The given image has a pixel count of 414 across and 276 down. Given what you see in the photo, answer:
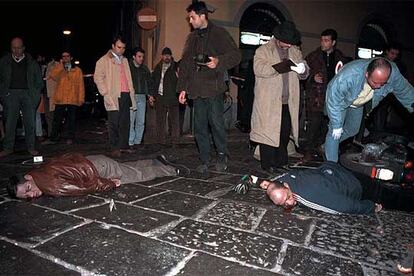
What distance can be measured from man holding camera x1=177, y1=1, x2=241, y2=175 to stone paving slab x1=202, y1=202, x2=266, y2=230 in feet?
4.49

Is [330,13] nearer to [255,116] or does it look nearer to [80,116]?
[255,116]

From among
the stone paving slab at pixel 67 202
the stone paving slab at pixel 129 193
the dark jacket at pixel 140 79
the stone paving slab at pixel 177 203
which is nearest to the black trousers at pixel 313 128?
the stone paving slab at pixel 177 203

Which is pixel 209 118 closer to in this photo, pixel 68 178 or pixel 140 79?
pixel 68 178

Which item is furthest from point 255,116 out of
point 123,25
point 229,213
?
point 123,25

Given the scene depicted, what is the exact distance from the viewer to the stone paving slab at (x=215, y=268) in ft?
7.17

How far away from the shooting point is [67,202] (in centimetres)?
347

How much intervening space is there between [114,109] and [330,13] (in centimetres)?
853

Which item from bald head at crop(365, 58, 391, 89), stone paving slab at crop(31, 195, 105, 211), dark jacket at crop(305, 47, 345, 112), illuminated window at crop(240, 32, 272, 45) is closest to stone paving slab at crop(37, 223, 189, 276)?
stone paving slab at crop(31, 195, 105, 211)

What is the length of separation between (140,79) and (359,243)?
5.55m

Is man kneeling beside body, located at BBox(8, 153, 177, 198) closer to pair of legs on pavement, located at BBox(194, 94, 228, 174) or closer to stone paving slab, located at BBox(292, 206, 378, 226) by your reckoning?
pair of legs on pavement, located at BBox(194, 94, 228, 174)

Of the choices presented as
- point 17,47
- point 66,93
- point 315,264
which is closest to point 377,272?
point 315,264

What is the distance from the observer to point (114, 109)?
583 centimetres

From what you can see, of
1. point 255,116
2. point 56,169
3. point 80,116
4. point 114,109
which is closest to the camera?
point 56,169

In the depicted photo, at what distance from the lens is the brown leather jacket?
351 cm
